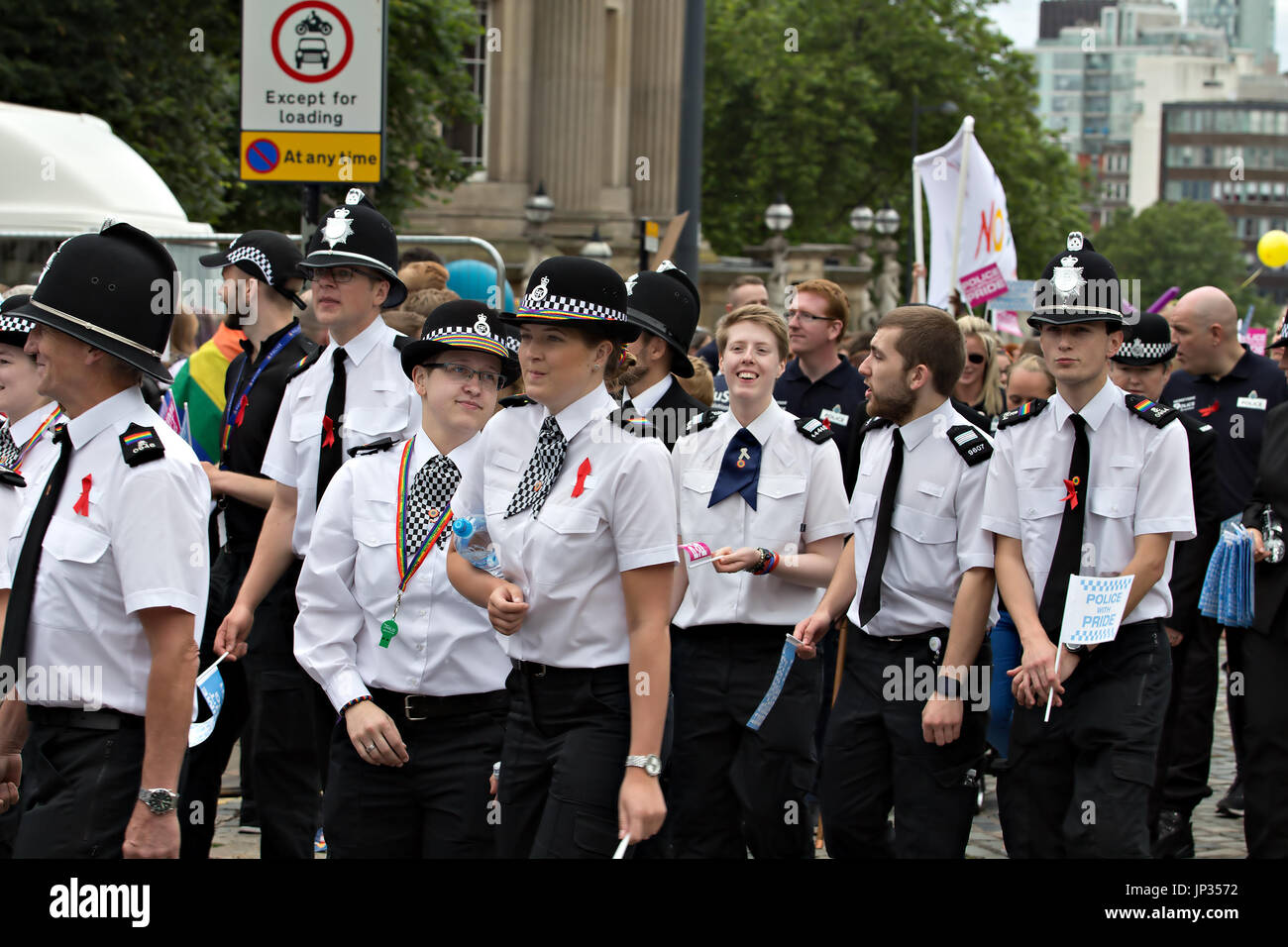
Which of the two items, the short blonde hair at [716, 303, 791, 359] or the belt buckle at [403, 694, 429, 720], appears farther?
the short blonde hair at [716, 303, 791, 359]

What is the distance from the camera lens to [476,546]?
476 centimetres

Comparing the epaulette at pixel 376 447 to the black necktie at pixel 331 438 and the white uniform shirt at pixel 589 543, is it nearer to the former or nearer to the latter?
the white uniform shirt at pixel 589 543

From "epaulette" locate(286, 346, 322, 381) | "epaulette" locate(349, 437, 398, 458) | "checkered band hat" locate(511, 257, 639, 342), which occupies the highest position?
"checkered band hat" locate(511, 257, 639, 342)

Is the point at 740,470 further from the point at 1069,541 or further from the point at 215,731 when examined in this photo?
the point at 215,731

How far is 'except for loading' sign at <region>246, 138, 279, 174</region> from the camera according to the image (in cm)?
859

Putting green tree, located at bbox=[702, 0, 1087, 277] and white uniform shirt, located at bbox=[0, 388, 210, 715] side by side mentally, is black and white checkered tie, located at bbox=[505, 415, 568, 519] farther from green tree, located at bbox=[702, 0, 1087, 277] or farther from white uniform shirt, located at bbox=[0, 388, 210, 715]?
green tree, located at bbox=[702, 0, 1087, 277]

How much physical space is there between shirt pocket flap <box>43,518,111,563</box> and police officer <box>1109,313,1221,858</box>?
5123 mm

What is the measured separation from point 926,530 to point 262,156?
420cm

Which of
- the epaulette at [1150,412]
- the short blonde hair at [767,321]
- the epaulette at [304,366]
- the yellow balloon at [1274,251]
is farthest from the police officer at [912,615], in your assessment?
the yellow balloon at [1274,251]

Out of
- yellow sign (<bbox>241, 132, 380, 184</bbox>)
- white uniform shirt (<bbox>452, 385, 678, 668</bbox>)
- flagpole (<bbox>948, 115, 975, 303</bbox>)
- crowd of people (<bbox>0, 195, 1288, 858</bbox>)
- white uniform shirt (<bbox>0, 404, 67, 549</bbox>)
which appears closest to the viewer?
crowd of people (<bbox>0, 195, 1288, 858</bbox>)

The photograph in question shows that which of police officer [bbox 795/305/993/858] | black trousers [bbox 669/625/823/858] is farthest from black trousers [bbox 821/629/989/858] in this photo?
black trousers [bbox 669/625/823/858]

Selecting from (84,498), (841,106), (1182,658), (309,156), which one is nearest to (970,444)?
(1182,658)

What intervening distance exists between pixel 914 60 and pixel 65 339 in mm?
52412

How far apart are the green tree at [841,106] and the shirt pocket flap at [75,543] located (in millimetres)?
48878
